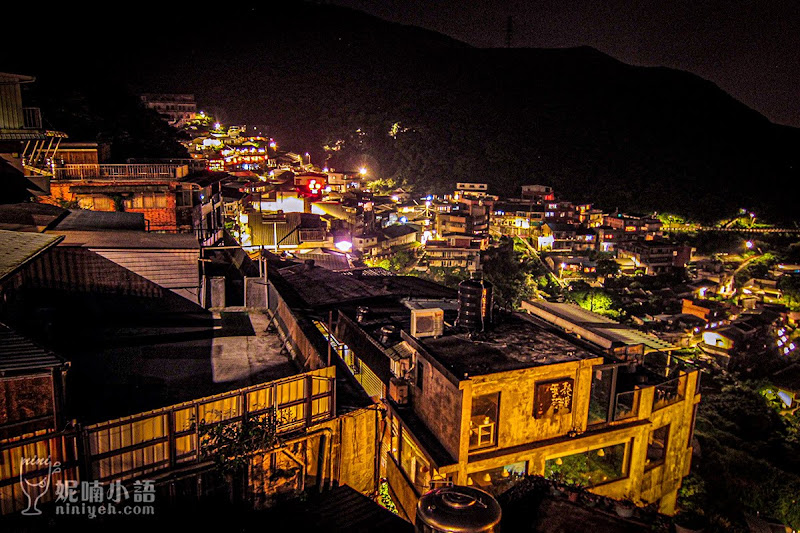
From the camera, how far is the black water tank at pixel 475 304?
327 inches

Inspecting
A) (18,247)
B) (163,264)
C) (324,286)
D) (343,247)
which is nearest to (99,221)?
(163,264)

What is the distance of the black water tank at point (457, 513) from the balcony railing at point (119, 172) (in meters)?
16.4

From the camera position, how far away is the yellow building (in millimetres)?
7078

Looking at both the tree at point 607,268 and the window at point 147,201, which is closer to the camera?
the window at point 147,201

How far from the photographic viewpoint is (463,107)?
10106 centimetres

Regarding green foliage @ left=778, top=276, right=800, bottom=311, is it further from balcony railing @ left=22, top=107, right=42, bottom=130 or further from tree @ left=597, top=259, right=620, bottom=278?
balcony railing @ left=22, top=107, right=42, bottom=130

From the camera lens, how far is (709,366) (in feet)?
100.0

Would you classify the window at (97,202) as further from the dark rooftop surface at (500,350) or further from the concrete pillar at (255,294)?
the dark rooftop surface at (500,350)

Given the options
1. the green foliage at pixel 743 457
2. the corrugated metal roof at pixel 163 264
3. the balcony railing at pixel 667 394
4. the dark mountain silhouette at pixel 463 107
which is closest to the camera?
the balcony railing at pixel 667 394

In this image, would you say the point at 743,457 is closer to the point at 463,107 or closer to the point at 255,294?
the point at 255,294

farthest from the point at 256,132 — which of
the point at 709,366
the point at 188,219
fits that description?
the point at 709,366

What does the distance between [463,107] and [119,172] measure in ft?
303

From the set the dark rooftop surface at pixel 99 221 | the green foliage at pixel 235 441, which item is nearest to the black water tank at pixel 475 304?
the green foliage at pixel 235 441
